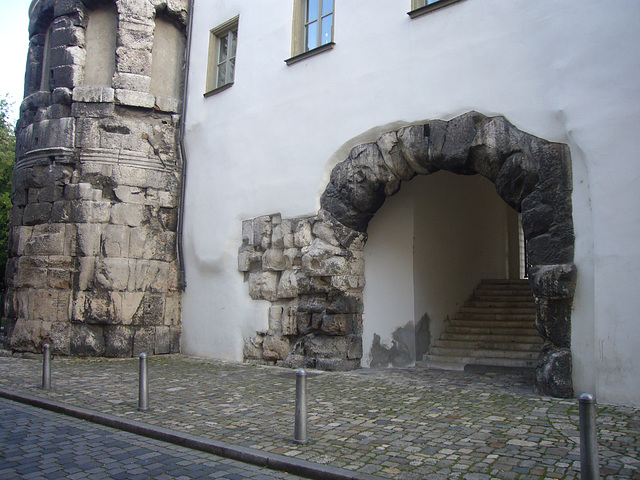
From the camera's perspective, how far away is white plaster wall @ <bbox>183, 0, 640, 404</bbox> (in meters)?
5.71

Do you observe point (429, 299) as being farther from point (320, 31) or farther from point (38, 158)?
point (38, 158)

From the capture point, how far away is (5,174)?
62.3 feet

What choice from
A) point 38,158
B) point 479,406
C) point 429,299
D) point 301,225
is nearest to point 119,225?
point 38,158

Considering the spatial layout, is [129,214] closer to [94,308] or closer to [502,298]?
[94,308]

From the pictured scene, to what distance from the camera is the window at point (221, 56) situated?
409 inches

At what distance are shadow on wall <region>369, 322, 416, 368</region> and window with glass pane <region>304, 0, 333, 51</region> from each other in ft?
14.6

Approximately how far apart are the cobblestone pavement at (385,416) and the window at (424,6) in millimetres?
4581

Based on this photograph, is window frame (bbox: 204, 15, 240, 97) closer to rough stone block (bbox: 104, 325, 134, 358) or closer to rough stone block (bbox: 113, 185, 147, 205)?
rough stone block (bbox: 113, 185, 147, 205)

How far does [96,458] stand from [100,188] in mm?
6553

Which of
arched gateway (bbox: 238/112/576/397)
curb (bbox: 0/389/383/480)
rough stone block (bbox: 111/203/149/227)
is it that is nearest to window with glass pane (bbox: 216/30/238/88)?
rough stone block (bbox: 111/203/149/227)

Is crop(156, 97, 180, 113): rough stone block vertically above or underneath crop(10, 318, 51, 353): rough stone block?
above

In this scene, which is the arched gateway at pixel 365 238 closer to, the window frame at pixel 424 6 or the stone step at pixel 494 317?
the window frame at pixel 424 6

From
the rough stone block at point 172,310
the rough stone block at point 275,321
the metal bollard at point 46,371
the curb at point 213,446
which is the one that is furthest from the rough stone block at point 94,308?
the curb at point 213,446

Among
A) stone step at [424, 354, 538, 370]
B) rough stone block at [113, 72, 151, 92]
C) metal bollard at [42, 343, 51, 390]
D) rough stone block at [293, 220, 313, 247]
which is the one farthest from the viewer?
rough stone block at [113, 72, 151, 92]
